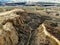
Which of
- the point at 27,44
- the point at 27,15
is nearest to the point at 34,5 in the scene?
the point at 27,15

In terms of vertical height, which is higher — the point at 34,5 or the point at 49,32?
the point at 49,32

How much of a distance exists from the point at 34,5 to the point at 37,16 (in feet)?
31.7

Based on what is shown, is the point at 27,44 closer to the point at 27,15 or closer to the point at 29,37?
the point at 29,37

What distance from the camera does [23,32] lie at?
16.0 metres

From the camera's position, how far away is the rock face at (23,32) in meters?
11.8

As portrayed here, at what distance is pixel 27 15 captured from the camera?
2119 cm

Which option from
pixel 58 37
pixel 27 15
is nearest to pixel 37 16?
pixel 27 15

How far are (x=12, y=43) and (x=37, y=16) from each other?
8.14 m

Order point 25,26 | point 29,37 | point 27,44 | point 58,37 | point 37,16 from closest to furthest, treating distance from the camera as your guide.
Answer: point 58,37
point 27,44
point 29,37
point 25,26
point 37,16

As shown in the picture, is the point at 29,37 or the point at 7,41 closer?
the point at 7,41

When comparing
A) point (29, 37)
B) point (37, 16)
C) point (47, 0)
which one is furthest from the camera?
point (47, 0)

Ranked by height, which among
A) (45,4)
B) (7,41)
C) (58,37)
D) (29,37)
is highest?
(58,37)

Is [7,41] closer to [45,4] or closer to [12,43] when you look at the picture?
[12,43]

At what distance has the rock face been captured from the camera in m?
11.8
